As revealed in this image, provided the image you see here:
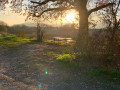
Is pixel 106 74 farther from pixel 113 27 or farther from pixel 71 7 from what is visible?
pixel 71 7

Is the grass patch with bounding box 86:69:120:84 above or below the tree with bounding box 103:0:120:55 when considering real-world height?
below

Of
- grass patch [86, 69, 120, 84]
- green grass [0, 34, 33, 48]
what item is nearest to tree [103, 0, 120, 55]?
grass patch [86, 69, 120, 84]

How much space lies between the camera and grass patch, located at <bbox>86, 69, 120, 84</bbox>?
5.48 m

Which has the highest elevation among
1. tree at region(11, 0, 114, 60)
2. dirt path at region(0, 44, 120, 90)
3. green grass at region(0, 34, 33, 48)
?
tree at region(11, 0, 114, 60)

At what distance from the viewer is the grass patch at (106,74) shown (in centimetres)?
548

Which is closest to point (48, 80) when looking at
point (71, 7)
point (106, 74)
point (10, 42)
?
point (106, 74)

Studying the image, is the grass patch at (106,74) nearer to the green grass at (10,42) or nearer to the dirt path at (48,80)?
the dirt path at (48,80)

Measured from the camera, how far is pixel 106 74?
5.89m

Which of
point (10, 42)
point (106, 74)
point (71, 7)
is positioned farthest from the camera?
point (10, 42)

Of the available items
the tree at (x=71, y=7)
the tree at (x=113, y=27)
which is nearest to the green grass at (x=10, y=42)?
the tree at (x=71, y=7)

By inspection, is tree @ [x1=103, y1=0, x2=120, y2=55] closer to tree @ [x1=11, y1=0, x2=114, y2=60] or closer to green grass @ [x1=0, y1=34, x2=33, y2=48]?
tree @ [x1=11, y1=0, x2=114, y2=60]

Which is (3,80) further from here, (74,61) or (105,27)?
(105,27)

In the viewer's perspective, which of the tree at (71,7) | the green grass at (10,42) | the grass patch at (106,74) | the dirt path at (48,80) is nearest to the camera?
the dirt path at (48,80)

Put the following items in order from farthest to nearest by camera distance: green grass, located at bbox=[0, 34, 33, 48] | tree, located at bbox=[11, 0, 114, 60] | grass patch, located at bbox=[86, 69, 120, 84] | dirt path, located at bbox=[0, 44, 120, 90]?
1. green grass, located at bbox=[0, 34, 33, 48]
2. tree, located at bbox=[11, 0, 114, 60]
3. grass patch, located at bbox=[86, 69, 120, 84]
4. dirt path, located at bbox=[0, 44, 120, 90]
